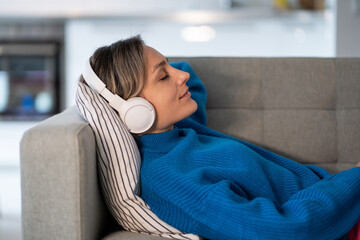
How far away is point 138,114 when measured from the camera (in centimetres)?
118

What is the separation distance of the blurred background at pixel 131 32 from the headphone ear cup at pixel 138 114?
2669 mm

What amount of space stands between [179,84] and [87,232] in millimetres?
467

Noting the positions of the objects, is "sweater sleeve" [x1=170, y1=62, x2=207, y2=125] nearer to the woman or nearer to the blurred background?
the woman

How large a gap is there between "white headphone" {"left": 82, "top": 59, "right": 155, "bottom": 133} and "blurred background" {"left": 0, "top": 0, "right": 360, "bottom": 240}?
104 inches

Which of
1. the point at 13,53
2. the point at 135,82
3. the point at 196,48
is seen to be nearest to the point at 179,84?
the point at 135,82

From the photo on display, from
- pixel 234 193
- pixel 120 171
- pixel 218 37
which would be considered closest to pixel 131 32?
pixel 218 37

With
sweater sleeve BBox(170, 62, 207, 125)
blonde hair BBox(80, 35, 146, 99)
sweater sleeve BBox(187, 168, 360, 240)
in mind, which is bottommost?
sweater sleeve BBox(187, 168, 360, 240)

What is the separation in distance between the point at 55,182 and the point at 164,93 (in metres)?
0.39

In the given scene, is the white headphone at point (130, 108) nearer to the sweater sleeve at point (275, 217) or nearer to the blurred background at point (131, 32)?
the sweater sleeve at point (275, 217)

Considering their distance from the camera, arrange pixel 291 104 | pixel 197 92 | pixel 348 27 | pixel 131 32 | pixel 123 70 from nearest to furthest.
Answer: pixel 123 70 < pixel 197 92 < pixel 291 104 < pixel 348 27 < pixel 131 32

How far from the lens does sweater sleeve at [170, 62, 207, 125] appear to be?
1546 mm

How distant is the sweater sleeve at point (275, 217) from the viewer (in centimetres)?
99

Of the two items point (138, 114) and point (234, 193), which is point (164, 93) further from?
point (234, 193)

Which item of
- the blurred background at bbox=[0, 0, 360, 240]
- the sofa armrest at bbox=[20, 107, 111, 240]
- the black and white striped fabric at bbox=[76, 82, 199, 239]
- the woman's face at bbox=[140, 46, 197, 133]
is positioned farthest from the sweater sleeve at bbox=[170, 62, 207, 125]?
the blurred background at bbox=[0, 0, 360, 240]
